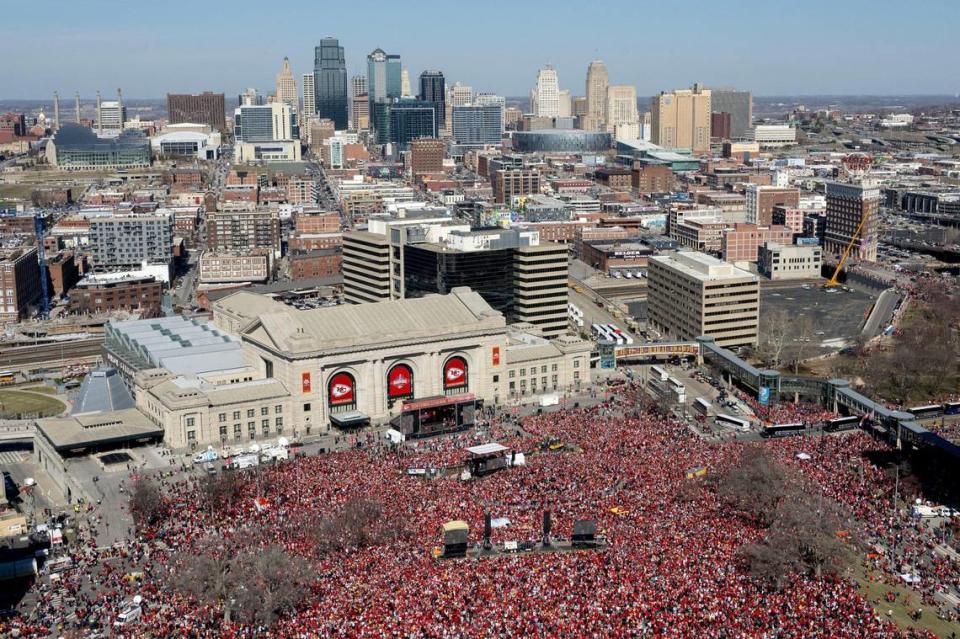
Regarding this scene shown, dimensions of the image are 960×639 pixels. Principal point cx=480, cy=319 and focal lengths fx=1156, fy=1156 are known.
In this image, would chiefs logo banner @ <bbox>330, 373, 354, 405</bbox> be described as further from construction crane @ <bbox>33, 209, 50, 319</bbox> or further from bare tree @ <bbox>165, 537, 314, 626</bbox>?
construction crane @ <bbox>33, 209, 50, 319</bbox>

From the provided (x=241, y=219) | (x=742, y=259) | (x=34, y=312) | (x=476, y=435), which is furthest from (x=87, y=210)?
(x=476, y=435)

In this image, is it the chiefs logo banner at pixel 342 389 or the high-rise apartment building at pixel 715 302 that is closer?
the chiefs logo banner at pixel 342 389

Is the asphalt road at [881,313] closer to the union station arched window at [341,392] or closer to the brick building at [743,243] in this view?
the brick building at [743,243]

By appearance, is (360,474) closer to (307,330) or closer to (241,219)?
(307,330)

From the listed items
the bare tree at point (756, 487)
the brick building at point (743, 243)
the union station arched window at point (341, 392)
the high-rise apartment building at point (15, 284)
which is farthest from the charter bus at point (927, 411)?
the high-rise apartment building at point (15, 284)

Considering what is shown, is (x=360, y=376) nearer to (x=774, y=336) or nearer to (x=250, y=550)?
(x=250, y=550)
